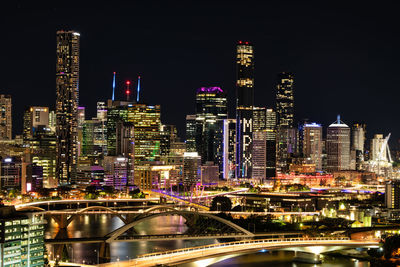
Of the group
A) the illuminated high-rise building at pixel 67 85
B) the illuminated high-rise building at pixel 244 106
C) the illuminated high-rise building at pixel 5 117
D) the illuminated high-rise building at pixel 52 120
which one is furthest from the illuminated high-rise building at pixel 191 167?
the illuminated high-rise building at pixel 5 117

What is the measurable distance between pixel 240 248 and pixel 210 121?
222ft

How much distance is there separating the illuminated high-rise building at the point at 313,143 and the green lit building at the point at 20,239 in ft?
286

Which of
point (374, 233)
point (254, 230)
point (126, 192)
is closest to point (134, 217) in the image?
point (254, 230)

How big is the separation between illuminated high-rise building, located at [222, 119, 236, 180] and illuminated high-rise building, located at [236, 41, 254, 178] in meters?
0.64

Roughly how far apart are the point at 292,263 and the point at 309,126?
78344 mm

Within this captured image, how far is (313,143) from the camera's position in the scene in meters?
110

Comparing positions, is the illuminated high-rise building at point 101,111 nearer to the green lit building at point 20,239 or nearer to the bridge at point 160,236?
the bridge at point 160,236

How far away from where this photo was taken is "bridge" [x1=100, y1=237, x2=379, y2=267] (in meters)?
28.9

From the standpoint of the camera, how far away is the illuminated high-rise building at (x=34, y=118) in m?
91.1

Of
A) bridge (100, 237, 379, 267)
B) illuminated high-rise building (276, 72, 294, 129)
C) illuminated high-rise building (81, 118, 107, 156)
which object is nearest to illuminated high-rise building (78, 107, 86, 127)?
illuminated high-rise building (81, 118, 107, 156)

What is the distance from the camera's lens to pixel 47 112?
9244cm

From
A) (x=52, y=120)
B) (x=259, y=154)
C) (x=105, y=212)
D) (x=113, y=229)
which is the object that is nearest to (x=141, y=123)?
(x=52, y=120)

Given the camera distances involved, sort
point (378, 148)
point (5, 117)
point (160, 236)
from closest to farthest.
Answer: point (160, 236)
point (5, 117)
point (378, 148)

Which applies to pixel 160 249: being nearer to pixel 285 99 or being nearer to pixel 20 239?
pixel 20 239
